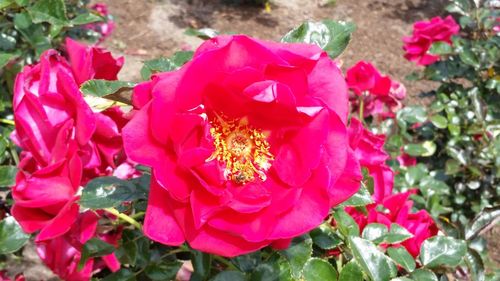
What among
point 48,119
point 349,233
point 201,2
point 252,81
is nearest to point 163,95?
point 252,81

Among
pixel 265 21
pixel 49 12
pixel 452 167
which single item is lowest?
pixel 265 21

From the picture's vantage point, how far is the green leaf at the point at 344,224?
0.82 meters

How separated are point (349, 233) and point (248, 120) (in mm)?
266

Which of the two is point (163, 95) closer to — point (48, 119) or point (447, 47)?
point (48, 119)

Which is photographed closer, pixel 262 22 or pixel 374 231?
pixel 374 231

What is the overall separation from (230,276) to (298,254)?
11cm

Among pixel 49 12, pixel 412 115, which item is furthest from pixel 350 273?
pixel 412 115

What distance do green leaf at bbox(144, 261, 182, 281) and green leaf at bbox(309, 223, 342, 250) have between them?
232 mm

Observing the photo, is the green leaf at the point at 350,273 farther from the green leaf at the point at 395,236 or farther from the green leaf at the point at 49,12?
the green leaf at the point at 49,12

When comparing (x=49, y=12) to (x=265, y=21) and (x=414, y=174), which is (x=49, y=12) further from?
(x=265, y=21)

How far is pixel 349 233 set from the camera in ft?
2.71

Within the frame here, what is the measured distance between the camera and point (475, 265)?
92 cm

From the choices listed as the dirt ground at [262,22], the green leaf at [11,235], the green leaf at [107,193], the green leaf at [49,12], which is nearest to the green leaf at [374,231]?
the green leaf at [107,193]

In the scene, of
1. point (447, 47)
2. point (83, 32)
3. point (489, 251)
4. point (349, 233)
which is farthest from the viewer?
point (489, 251)
